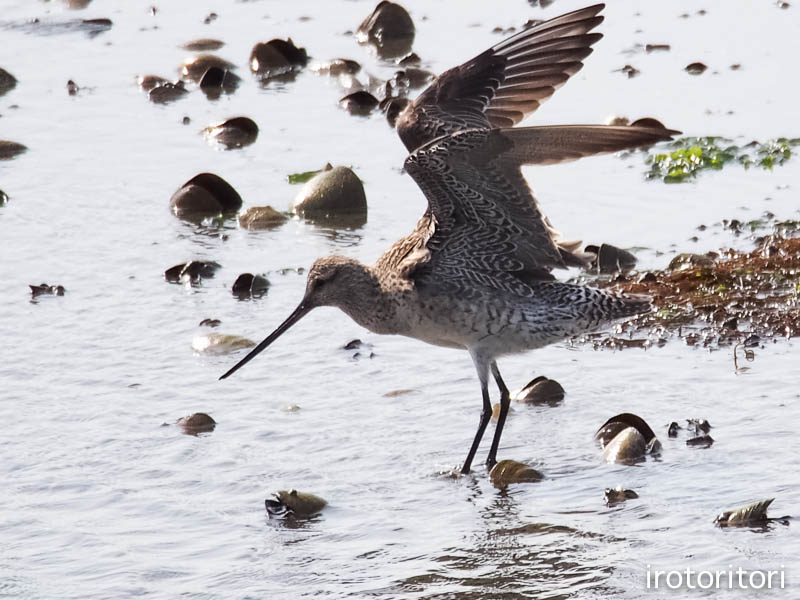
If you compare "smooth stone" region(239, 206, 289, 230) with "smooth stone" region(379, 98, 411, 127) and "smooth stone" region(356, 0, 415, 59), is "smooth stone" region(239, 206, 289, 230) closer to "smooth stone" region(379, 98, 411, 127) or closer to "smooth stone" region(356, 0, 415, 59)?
"smooth stone" region(379, 98, 411, 127)

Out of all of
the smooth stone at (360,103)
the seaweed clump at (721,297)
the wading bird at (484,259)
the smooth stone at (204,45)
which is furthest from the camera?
the smooth stone at (204,45)

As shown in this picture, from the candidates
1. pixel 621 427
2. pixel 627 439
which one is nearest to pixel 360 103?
pixel 621 427

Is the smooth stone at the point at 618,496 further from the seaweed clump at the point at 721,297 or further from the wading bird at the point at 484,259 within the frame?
Result: the seaweed clump at the point at 721,297

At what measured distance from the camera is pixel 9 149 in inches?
388

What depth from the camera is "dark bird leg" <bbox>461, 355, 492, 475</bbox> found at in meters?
5.91

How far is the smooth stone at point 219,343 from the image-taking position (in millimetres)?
6980

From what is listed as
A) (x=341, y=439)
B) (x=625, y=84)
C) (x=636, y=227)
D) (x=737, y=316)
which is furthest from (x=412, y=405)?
(x=625, y=84)

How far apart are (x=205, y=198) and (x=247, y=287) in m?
1.26

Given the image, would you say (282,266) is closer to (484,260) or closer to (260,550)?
(484,260)

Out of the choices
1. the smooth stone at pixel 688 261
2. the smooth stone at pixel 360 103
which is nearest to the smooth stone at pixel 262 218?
the smooth stone at pixel 360 103

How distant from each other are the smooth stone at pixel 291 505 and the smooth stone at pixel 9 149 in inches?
204

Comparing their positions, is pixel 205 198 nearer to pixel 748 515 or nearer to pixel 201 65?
pixel 201 65

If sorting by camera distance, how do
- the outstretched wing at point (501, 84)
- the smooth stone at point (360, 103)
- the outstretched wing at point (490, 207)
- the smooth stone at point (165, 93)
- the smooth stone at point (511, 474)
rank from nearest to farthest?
the outstretched wing at point (490, 207) → the smooth stone at point (511, 474) → the outstretched wing at point (501, 84) → the smooth stone at point (360, 103) → the smooth stone at point (165, 93)

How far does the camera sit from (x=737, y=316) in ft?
22.5
